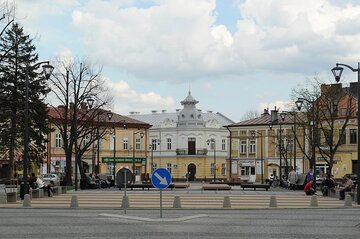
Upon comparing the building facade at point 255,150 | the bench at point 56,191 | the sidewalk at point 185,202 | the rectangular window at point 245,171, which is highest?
the building facade at point 255,150

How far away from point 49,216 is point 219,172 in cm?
9842

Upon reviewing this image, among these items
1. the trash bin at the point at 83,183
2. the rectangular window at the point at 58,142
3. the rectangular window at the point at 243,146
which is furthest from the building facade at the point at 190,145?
the trash bin at the point at 83,183

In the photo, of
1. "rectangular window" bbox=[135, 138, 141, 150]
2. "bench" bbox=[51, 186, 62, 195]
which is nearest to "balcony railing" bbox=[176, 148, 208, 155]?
"rectangular window" bbox=[135, 138, 141, 150]

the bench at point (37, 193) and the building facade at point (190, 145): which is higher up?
the building facade at point (190, 145)

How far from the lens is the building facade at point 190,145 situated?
12344 cm

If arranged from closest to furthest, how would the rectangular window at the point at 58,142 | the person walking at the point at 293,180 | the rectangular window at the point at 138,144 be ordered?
the person walking at the point at 293,180 → the rectangular window at the point at 58,142 → the rectangular window at the point at 138,144

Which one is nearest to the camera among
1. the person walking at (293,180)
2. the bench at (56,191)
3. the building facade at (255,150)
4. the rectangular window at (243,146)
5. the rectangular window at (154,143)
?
the bench at (56,191)

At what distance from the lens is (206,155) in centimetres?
12375

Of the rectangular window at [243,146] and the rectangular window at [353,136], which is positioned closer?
the rectangular window at [353,136]

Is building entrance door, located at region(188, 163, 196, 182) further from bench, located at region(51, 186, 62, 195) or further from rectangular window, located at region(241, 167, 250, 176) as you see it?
bench, located at region(51, 186, 62, 195)

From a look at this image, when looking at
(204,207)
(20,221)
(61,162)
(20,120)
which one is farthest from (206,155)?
(20,221)

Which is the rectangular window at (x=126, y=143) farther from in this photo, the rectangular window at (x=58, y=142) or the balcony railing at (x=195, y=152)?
the balcony railing at (x=195, y=152)

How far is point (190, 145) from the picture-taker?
126 metres

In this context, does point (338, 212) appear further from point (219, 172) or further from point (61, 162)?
point (219, 172)
